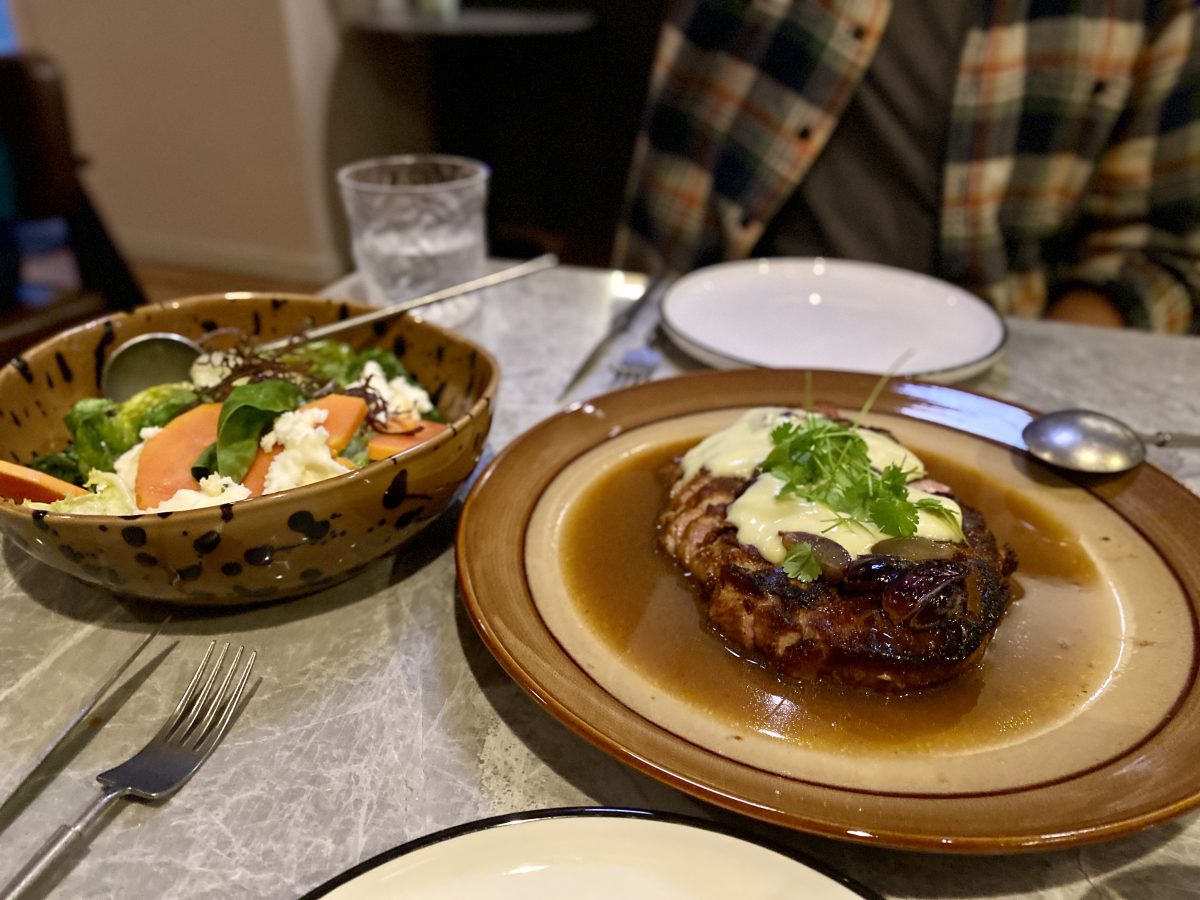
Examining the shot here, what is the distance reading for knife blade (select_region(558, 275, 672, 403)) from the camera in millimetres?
1780

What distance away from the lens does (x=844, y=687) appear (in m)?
0.98

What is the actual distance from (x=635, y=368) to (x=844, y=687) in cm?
95

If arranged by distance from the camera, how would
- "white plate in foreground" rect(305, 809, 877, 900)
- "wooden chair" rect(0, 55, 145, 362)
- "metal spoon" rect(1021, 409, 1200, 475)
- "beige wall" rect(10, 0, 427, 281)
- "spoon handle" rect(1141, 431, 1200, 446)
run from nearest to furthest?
"white plate in foreground" rect(305, 809, 877, 900) < "metal spoon" rect(1021, 409, 1200, 475) < "spoon handle" rect(1141, 431, 1200, 446) < "wooden chair" rect(0, 55, 145, 362) < "beige wall" rect(10, 0, 427, 281)

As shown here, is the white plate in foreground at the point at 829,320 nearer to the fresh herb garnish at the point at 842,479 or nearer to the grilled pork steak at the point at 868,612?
the fresh herb garnish at the point at 842,479

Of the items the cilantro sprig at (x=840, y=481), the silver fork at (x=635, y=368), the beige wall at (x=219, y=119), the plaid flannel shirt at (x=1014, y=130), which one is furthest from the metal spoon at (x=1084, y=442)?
the beige wall at (x=219, y=119)

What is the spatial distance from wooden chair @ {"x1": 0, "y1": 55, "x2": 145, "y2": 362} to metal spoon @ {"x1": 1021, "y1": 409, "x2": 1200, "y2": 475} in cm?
322

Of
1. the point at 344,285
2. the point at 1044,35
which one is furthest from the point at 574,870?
the point at 1044,35

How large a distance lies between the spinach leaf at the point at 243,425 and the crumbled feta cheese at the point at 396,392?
0.17 metres

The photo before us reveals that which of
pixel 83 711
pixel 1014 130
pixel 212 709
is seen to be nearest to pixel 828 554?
pixel 212 709

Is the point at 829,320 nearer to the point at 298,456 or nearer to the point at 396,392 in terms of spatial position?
the point at 396,392

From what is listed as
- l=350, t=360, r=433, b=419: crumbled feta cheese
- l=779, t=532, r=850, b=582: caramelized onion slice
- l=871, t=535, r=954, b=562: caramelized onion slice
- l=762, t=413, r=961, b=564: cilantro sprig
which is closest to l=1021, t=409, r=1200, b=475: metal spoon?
l=762, t=413, r=961, b=564: cilantro sprig

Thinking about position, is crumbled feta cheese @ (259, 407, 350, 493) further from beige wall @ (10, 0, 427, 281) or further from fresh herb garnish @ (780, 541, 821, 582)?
beige wall @ (10, 0, 427, 281)

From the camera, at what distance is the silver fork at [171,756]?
0.78 meters

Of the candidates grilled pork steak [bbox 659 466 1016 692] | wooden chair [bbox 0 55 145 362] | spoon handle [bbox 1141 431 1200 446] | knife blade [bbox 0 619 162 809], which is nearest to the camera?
knife blade [bbox 0 619 162 809]
